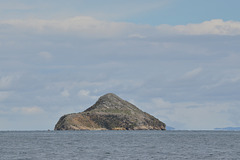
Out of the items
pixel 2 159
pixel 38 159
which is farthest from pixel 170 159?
pixel 2 159

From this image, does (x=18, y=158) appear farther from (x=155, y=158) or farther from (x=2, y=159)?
(x=155, y=158)

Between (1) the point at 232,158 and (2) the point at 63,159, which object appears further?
(1) the point at 232,158

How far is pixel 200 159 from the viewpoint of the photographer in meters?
100

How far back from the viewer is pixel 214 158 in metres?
103

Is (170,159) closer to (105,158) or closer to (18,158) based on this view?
(105,158)

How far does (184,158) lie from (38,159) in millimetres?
33254

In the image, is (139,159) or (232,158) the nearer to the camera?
(139,159)

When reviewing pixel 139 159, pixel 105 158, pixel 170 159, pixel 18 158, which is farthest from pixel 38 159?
pixel 170 159

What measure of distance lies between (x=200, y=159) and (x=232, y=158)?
30.5ft

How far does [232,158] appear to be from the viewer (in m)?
104

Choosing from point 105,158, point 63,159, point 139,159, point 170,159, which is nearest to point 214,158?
point 170,159

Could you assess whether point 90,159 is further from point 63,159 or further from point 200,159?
point 200,159

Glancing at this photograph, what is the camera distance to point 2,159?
100 meters

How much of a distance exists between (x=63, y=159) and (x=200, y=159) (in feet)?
101
